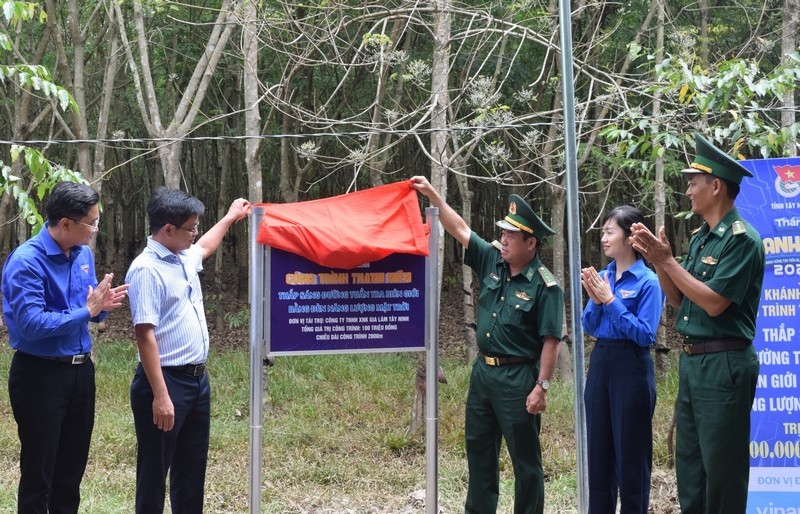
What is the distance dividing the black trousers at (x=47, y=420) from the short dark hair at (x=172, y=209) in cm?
69

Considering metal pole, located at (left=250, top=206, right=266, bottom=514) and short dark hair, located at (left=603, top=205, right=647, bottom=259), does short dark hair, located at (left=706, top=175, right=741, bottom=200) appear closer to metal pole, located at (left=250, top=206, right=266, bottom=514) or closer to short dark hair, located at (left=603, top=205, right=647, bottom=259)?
short dark hair, located at (left=603, top=205, right=647, bottom=259)

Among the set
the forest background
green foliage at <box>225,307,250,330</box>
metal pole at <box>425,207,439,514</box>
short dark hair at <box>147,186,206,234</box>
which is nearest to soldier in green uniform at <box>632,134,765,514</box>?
metal pole at <box>425,207,439,514</box>

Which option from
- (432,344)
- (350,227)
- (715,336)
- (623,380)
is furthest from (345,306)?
(715,336)

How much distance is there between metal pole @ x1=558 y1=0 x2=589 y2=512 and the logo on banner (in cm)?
146

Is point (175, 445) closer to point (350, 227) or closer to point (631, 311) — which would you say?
point (350, 227)

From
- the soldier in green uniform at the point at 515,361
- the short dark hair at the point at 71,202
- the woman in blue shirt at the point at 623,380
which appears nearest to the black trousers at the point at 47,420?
the short dark hair at the point at 71,202

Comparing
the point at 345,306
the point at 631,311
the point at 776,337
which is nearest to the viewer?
the point at 345,306

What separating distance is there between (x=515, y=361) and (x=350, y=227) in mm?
1010

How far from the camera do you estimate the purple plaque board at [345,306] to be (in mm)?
3855

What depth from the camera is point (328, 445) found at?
21.2 feet

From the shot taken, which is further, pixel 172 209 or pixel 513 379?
pixel 513 379

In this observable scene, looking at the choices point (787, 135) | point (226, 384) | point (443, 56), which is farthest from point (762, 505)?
point (226, 384)

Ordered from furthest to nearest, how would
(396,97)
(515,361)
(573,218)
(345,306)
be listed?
1. (396,97)
2. (515,361)
3. (345,306)
4. (573,218)

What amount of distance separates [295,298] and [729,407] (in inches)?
74.6
